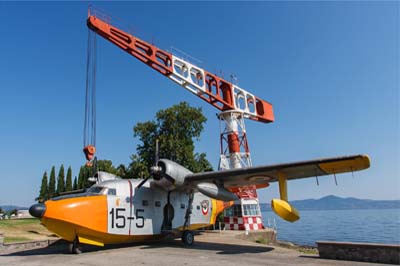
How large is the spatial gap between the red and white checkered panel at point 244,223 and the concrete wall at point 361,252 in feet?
37.1

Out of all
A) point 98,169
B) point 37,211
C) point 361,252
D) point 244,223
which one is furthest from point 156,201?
point 98,169

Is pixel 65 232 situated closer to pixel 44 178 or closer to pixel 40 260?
pixel 40 260

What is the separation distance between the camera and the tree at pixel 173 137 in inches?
1030

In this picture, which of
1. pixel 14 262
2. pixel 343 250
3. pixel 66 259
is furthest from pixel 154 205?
pixel 343 250

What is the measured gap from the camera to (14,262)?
908 centimetres

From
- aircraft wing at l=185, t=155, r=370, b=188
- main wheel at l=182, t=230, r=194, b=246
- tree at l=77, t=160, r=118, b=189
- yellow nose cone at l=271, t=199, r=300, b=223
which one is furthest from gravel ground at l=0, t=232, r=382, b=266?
tree at l=77, t=160, r=118, b=189

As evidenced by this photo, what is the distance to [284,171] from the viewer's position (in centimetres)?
1112

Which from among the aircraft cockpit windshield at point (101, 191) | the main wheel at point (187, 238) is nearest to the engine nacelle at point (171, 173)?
the aircraft cockpit windshield at point (101, 191)

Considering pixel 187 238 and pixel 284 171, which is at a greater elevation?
pixel 284 171

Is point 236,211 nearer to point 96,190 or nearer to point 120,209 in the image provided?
point 120,209

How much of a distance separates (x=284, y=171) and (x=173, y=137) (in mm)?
16510

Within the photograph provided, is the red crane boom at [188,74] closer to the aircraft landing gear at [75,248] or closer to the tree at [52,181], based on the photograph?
the aircraft landing gear at [75,248]

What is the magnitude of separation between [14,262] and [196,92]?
14280 mm

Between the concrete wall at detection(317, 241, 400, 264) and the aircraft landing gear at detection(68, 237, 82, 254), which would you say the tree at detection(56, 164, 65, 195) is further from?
the concrete wall at detection(317, 241, 400, 264)
